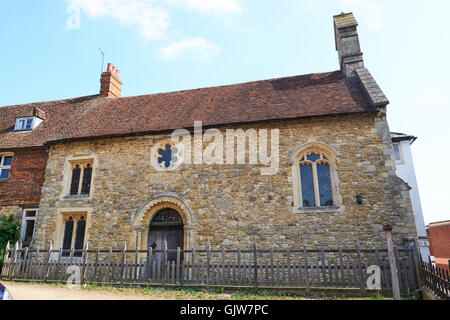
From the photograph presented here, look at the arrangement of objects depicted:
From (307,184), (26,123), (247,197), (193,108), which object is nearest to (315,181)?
(307,184)

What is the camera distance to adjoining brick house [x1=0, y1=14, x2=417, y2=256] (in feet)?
32.0

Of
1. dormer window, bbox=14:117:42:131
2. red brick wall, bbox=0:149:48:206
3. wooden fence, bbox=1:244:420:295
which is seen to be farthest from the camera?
dormer window, bbox=14:117:42:131

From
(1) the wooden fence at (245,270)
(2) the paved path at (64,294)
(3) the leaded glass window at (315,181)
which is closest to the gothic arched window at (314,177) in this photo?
(3) the leaded glass window at (315,181)

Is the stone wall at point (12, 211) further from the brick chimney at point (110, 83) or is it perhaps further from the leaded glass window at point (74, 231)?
the brick chimney at point (110, 83)

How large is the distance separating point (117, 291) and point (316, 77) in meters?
12.4

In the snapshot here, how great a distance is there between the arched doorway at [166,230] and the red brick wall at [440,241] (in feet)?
52.4

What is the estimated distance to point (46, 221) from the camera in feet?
39.0

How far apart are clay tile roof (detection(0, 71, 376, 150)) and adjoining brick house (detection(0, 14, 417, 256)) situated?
0.31 ft

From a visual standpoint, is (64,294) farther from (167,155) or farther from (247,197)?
(247,197)

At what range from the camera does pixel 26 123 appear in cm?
1522

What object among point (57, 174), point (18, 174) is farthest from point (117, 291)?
point (18, 174)

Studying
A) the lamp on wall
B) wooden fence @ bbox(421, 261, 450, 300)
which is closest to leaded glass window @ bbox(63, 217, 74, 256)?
the lamp on wall

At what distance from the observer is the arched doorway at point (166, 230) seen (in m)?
11.0

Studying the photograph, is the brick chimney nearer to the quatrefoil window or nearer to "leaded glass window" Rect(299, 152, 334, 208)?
the quatrefoil window
